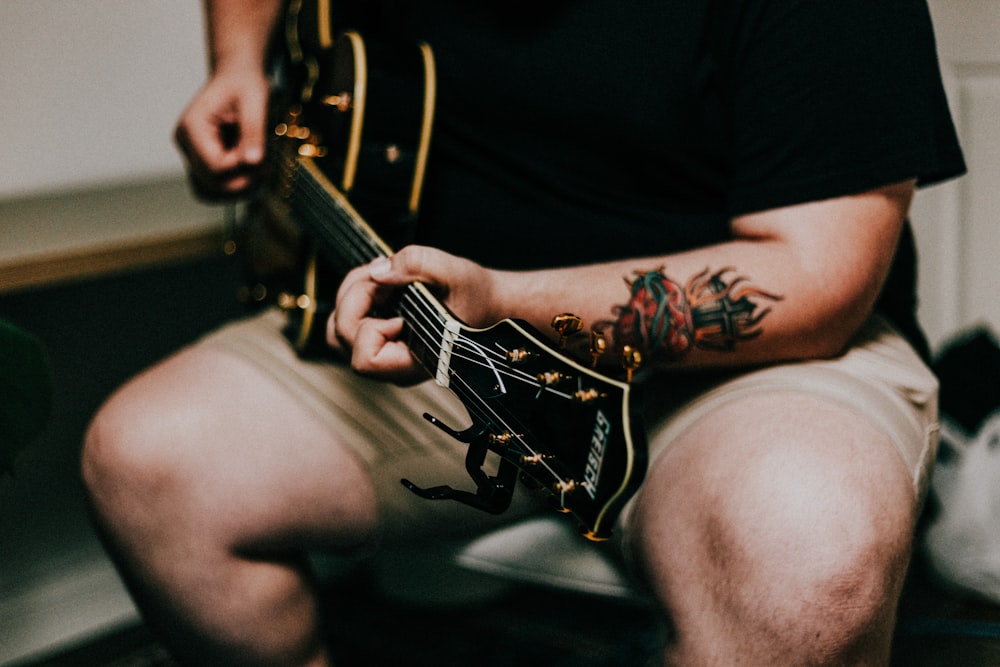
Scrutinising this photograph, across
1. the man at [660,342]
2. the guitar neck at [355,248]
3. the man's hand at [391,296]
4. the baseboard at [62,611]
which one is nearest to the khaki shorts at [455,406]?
the man at [660,342]

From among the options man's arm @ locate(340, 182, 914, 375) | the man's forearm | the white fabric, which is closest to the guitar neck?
man's arm @ locate(340, 182, 914, 375)

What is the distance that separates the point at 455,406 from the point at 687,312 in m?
0.26

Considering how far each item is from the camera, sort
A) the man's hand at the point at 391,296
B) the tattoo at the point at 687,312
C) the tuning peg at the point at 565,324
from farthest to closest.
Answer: the tattoo at the point at 687,312 → the man's hand at the point at 391,296 → the tuning peg at the point at 565,324

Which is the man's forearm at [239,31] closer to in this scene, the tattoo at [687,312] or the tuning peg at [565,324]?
the tattoo at [687,312]

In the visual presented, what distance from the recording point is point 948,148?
0.72 meters

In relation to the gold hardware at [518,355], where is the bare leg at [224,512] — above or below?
below

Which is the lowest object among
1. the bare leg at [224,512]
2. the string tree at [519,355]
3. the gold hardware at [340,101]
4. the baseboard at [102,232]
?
the bare leg at [224,512]

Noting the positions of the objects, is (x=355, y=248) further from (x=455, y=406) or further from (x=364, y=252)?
(x=455, y=406)

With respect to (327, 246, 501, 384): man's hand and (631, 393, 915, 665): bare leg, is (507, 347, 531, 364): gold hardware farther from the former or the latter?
(631, 393, 915, 665): bare leg

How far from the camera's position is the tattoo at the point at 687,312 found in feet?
2.18

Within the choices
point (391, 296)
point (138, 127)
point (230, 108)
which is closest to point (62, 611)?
point (138, 127)

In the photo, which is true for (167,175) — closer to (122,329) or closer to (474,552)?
(122,329)

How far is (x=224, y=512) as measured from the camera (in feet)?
2.53

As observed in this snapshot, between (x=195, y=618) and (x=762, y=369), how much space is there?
542 mm
